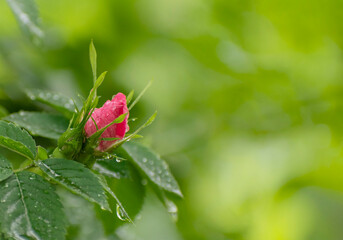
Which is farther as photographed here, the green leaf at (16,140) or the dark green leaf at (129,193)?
the dark green leaf at (129,193)

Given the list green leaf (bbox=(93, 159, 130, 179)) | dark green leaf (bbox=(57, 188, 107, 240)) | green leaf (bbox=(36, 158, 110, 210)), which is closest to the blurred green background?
dark green leaf (bbox=(57, 188, 107, 240))

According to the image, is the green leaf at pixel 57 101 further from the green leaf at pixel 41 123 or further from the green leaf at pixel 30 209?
the green leaf at pixel 30 209

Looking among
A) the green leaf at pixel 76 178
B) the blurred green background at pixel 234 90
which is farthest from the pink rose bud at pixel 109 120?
the blurred green background at pixel 234 90

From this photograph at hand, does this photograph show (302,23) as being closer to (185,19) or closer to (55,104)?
(185,19)

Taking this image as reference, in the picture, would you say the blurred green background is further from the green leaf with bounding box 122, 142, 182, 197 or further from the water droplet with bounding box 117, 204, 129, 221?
the water droplet with bounding box 117, 204, 129, 221

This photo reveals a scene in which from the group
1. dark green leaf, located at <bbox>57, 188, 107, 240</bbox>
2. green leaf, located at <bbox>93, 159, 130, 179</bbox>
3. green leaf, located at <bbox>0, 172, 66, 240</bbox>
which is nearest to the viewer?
green leaf, located at <bbox>0, 172, 66, 240</bbox>

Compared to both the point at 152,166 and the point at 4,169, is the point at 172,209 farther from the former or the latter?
the point at 4,169

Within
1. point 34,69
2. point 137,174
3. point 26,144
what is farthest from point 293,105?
point 26,144
